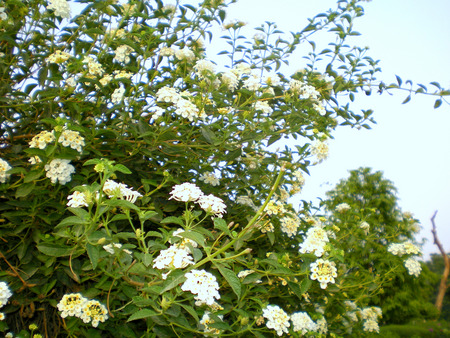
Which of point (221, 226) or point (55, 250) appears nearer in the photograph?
point (221, 226)

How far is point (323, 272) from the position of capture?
5.32 feet

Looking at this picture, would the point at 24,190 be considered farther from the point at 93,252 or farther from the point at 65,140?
the point at 93,252

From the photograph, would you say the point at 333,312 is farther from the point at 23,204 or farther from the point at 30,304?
the point at 23,204

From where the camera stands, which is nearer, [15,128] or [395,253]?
[15,128]

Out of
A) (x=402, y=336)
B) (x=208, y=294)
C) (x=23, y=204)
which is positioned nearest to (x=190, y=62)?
(x=23, y=204)

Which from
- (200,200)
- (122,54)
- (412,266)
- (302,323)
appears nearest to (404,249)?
(412,266)

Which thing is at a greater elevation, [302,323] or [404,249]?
[404,249]

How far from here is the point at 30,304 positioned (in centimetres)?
184

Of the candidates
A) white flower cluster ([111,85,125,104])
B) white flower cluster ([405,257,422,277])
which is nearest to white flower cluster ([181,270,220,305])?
white flower cluster ([111,85,125,104])

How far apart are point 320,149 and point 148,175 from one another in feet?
3.08

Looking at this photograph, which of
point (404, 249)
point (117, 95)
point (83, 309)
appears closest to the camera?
point (83, 309)

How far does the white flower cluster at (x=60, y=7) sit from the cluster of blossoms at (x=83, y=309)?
56.3 inches

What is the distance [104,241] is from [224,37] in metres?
1.83

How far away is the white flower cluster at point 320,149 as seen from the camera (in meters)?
2.08
